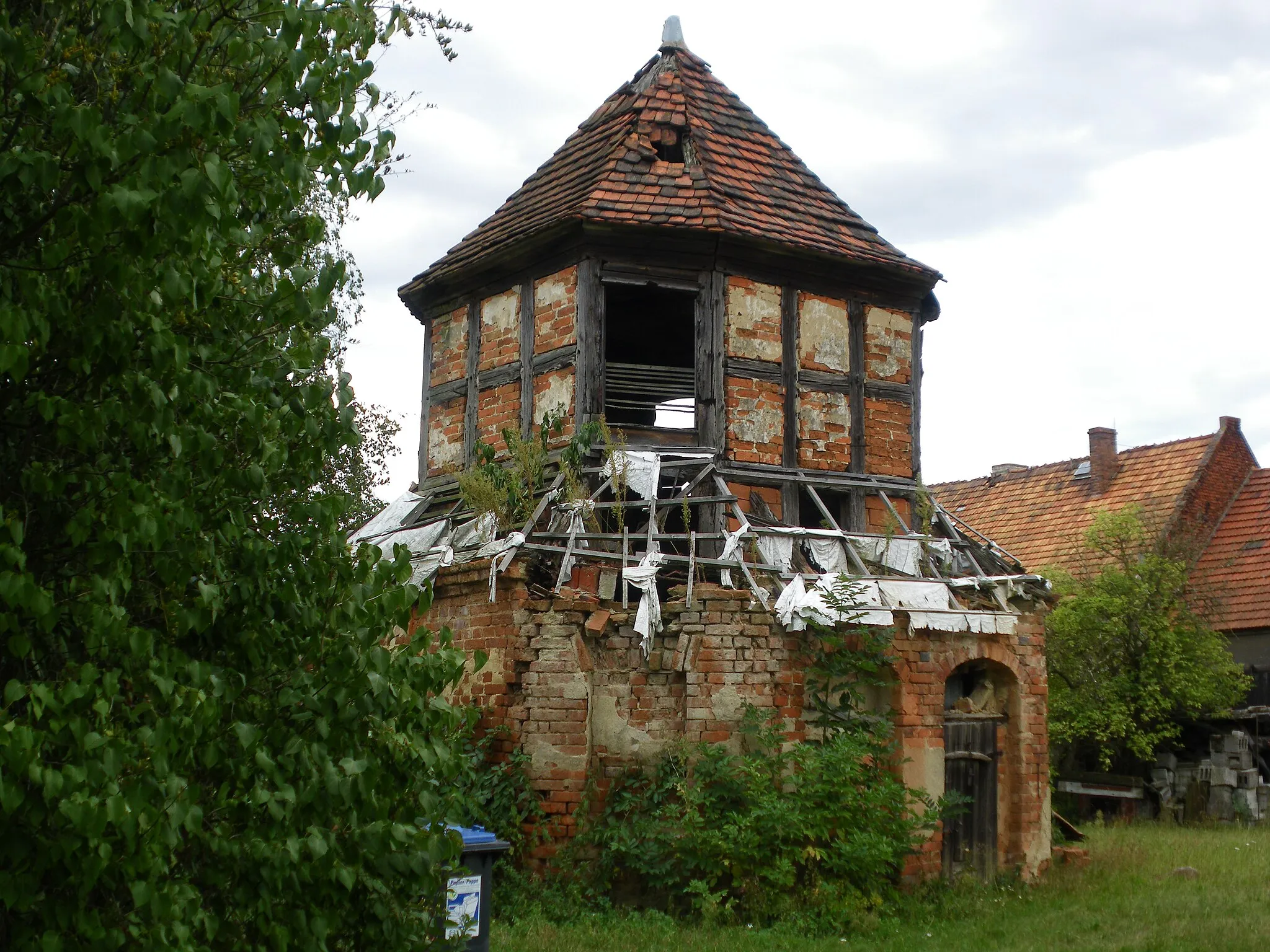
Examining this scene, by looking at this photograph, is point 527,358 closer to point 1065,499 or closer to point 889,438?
point 889,438

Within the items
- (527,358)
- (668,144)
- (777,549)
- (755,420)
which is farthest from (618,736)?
(668,144)

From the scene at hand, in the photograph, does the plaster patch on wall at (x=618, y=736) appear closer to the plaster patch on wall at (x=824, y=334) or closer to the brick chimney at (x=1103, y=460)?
the plaster patch on wall at (x=824, y=334)

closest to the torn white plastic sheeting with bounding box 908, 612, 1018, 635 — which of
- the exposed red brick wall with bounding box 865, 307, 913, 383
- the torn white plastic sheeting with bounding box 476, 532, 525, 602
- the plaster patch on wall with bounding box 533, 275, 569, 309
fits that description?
the exposed red brick wall with bounding box 865, 307, 913, 383

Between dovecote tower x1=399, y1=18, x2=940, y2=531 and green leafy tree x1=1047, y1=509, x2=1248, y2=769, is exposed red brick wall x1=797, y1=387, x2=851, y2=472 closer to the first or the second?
dovecote tower x1=399, y1=18, x2=940, y2=531

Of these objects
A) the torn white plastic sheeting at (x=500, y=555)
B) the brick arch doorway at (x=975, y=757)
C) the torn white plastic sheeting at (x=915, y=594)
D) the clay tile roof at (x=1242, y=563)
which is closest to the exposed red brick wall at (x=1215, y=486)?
the clay tile roof at (x=1242, y=563)

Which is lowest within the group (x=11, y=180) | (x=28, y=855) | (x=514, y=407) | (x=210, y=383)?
(x=28, y=855)

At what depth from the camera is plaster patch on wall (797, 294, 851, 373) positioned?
13352 millimetres

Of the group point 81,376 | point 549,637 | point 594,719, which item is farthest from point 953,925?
point 81,376

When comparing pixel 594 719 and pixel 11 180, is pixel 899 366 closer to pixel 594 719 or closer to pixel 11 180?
pixel 594 719

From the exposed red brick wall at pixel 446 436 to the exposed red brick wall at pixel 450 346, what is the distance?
1.06ft

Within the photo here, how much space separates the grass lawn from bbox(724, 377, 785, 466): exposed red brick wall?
14.8 ft

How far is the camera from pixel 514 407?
13.5m

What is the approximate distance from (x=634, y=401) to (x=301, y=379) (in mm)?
8980

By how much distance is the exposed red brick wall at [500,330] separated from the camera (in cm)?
1370
